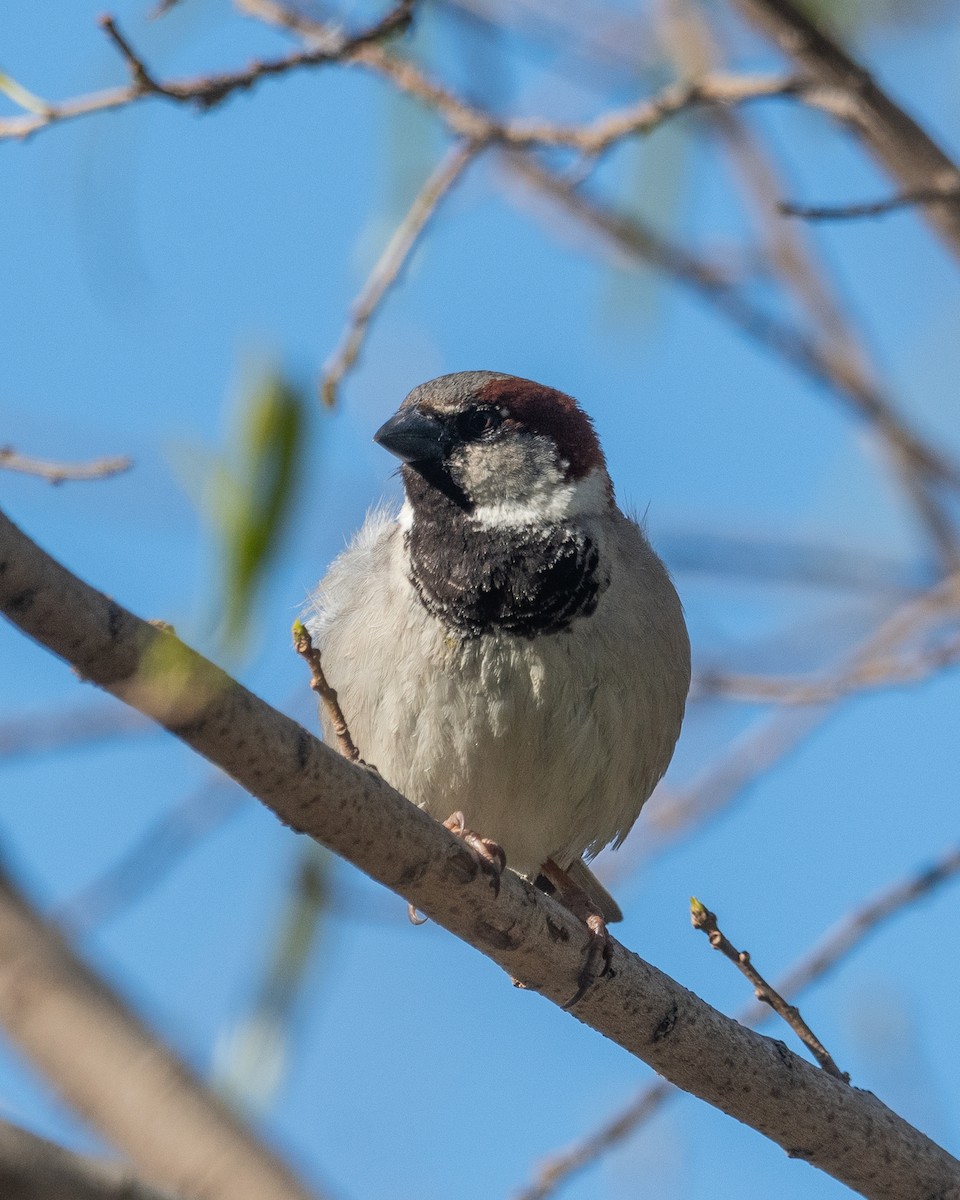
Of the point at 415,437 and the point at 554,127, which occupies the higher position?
the point at 554,127

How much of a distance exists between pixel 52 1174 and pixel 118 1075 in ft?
0.83

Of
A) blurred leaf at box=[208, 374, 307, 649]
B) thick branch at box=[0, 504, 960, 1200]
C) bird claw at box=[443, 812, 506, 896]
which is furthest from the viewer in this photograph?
bird claw at box=[443, 812, 506, 896]

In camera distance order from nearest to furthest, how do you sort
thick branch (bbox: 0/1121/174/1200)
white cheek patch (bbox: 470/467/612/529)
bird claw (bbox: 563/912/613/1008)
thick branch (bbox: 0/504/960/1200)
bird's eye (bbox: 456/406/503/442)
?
thick branch (bbox: 0/1121/174/1200) < thick branch (bbox: 0/504/960/1200) < bird claw (bbox: 563/912/613/1008) < white cheek patch (bbox: 470/467/612/529) < bird's eye (bbox: 456/406/503/442)

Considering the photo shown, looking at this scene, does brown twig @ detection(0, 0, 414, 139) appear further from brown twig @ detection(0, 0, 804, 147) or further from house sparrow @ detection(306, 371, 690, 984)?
house sparrow @ detection(306, 371, 690, 984)

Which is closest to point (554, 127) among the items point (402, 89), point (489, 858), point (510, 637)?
point (402, 89)

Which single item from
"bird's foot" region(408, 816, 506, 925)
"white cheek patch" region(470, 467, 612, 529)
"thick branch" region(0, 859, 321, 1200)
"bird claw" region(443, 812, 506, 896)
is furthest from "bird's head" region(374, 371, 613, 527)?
"thick branch" region(0, 859, 321, 1200)

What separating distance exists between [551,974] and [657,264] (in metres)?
2.23

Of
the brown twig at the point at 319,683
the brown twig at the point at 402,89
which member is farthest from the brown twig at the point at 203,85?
the brown twig at the point at 319,683

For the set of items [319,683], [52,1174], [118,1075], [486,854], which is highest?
[52,1174]

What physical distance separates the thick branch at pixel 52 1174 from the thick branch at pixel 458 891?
373mm

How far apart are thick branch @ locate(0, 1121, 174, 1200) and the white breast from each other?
2010 millimetres

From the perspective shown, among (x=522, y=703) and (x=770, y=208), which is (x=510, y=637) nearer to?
(x=522, y=703)

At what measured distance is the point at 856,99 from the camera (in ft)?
10.3

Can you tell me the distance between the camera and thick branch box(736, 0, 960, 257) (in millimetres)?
3127
